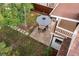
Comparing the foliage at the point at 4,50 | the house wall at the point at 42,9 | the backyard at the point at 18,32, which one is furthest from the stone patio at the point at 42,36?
the foliage at the point at 4,50

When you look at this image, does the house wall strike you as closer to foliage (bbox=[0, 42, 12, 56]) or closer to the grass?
the grass

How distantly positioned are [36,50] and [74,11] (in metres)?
0.42

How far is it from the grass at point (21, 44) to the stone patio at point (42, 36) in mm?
46

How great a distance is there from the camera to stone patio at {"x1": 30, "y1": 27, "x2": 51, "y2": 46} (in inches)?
56.2

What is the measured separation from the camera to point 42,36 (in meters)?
1.52

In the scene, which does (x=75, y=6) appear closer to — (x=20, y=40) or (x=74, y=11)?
(x=74, y=11)

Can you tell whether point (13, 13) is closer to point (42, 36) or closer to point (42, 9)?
point (42, 9)

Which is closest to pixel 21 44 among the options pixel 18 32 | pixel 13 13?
pixel 18 32

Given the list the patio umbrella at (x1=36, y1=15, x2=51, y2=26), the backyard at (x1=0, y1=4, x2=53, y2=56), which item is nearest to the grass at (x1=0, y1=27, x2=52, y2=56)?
the backyard at (x1=0, y1=4, x2=53, y2=56)

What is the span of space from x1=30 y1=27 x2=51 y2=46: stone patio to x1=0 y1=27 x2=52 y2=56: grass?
0.05 m

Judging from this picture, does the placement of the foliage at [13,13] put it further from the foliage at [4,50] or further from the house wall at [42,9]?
the foliage at [4,50]

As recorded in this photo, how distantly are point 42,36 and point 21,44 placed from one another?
0.25m

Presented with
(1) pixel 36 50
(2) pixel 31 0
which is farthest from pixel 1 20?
(2) pixel 31 0

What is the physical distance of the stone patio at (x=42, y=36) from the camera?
4.68ft
